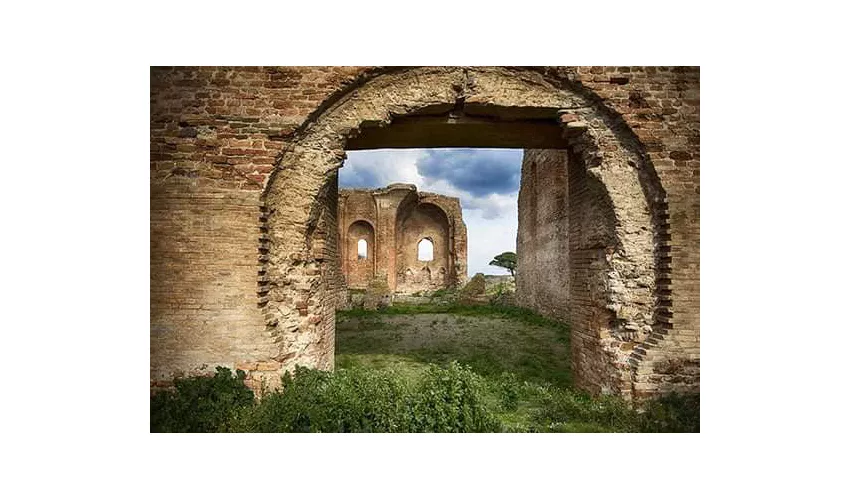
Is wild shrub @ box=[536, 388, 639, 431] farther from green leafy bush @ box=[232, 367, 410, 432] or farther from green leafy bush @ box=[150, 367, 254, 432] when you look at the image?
green leafy bush @ box=[150, 367, 254, 432]

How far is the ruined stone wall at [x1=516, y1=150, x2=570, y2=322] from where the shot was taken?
10.9 meters

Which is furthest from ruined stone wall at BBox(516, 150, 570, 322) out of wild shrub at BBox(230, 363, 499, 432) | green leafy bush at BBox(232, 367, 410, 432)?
green leafy bush at BBox(232, 367, 410, 432)

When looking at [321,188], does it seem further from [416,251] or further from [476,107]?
[416,251]

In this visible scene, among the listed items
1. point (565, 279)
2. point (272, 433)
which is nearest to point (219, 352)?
point (272, 433)

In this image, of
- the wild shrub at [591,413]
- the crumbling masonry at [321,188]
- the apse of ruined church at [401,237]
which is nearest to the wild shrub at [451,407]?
the wild shrub at [591,413]

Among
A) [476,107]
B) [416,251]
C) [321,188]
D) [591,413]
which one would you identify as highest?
[476,107]

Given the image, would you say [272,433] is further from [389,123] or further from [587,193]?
[587,193]

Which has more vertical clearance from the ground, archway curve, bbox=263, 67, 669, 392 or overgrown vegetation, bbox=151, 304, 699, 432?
archway curve, bbox=263, 67, 669, 392

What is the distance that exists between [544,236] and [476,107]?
919cm

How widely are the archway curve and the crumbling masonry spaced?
0.6 inches

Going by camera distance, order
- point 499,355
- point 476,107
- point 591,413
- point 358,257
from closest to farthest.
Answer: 1. point 591,413
2. point 476,107
3. point 499,355
4. point 358,257

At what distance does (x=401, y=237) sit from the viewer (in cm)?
2455

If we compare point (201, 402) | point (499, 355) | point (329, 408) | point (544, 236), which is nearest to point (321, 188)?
point (329, 408)

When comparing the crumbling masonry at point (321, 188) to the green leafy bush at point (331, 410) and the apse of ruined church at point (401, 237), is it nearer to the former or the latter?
the green leafy bush at point (331, 410)
